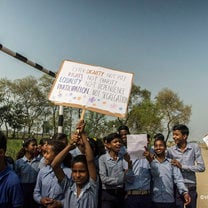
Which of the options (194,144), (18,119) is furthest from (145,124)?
(194,144)

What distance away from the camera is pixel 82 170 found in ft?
11.3

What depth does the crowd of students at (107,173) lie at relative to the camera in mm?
3473

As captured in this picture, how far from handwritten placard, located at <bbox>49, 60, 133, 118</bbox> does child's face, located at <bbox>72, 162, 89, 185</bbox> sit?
92 cm

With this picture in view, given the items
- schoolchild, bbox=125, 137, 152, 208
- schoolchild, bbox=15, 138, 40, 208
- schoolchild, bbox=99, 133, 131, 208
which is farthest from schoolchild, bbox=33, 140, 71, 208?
schoolchild, bbox=15, 138, 40, 208

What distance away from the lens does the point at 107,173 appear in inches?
199

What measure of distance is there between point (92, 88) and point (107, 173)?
1.47 metres

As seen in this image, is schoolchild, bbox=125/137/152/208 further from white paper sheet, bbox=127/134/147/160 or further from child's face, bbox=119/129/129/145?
child's face, bbox=119/129/129/145

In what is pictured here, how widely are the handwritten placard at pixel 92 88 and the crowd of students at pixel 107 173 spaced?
508 millimetres

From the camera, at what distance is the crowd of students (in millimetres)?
3473

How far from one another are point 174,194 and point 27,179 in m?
2.51

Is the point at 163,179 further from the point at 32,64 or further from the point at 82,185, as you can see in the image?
the point at 32,64

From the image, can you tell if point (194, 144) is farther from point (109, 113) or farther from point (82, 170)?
point (82, 170)

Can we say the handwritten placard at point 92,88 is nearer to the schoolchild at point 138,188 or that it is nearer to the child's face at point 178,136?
the schoolchild at point 138,188

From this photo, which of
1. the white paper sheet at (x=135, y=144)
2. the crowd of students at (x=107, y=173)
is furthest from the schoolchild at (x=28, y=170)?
the white paper sheet at (x=135, y=144)
